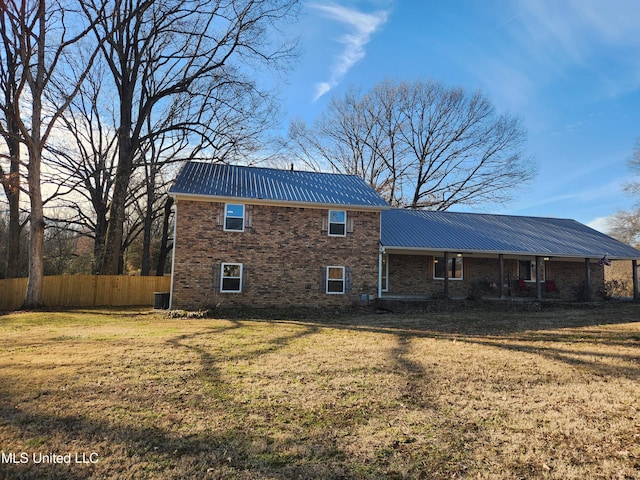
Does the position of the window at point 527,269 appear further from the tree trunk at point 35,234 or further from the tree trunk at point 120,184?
the tree trunk at point 35,234

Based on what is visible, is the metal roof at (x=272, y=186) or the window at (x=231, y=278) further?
the metal roof at (x=272, y=186)

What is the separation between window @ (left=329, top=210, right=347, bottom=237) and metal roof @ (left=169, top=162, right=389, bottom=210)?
0.51 metres

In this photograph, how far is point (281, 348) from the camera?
8.32 m

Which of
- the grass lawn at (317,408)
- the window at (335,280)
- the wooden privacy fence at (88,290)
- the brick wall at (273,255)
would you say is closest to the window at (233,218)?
the brick wall at (273,255)

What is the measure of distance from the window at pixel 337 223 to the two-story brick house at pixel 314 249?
42 mm

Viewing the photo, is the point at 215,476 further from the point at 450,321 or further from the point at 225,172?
the point at 225,172

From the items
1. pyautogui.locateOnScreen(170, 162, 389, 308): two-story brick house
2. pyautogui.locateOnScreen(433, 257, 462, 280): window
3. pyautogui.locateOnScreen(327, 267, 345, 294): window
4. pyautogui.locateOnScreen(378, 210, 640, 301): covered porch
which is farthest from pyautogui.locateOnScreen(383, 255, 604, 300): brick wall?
pyautogui.locateOnScreen(327, 267, 345, 294): window

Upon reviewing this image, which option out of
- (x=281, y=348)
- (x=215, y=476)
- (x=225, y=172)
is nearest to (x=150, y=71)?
(x=225, y=172)

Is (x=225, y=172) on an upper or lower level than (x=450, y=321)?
upper

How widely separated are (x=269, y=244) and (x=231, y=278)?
2008 mm

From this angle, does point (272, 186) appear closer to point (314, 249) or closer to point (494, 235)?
point (314, 249)

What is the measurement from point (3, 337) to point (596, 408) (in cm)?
1202

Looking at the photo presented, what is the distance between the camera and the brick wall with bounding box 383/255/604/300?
1950 centimetres

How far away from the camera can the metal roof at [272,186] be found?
15.8 metres
